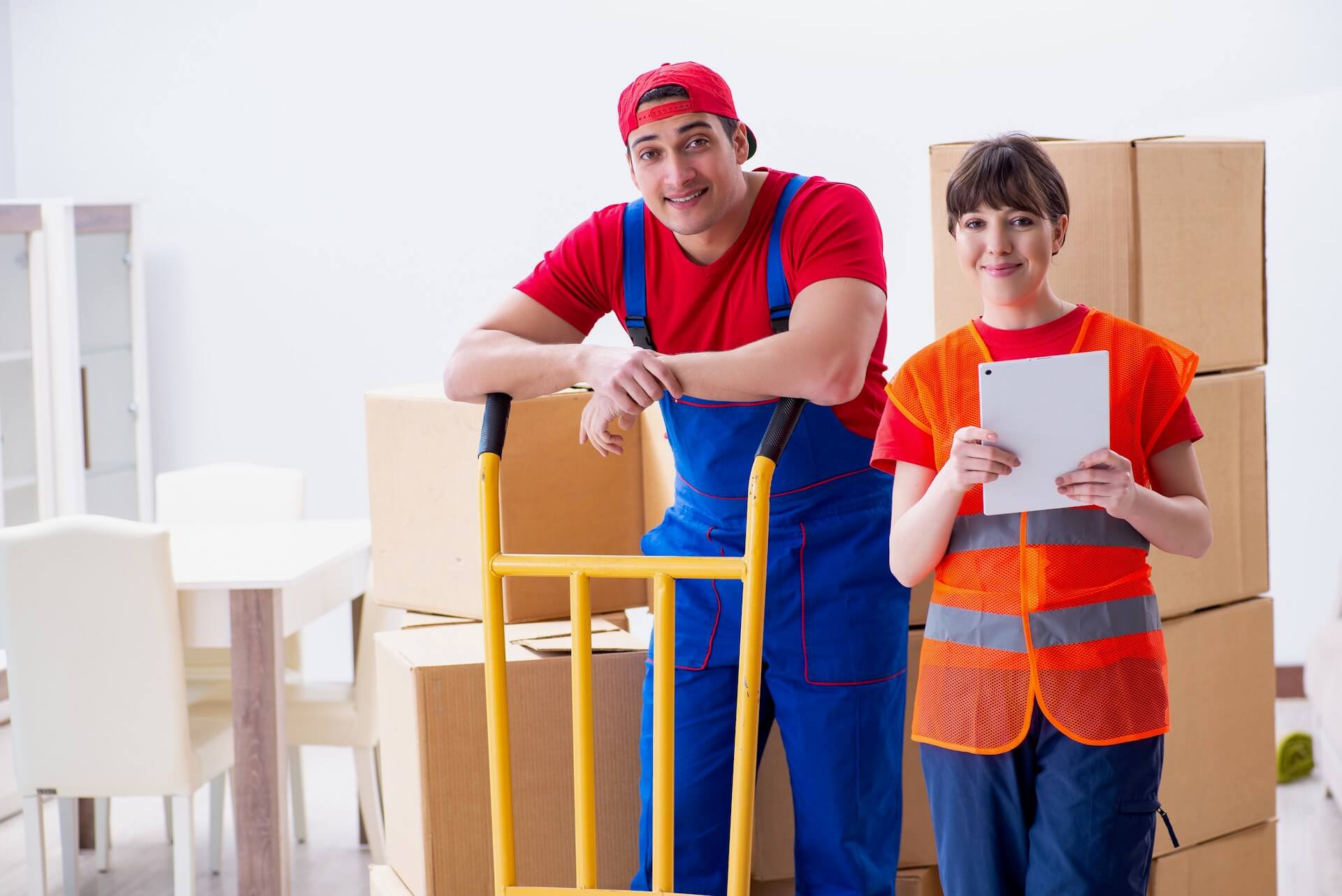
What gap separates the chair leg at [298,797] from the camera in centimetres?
322

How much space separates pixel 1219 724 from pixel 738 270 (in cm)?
106

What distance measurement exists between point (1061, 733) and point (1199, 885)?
0.87 m

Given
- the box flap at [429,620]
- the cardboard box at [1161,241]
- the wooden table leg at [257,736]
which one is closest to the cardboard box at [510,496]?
the box flap at [429,620]

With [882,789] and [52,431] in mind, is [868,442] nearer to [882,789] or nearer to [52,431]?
[882,789]

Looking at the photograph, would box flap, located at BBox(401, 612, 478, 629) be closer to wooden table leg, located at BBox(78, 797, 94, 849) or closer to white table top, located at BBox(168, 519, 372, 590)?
white table top, located at BBox(168, 519, 372, 590)

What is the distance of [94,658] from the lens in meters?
2.57

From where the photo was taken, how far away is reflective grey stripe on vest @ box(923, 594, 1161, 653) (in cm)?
138

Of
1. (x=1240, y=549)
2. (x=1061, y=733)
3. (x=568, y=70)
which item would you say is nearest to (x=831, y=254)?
(x=1061, y=733)

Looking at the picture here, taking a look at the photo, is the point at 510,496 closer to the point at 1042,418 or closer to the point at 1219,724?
the point at 1042,418

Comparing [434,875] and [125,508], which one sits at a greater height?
[125,508]

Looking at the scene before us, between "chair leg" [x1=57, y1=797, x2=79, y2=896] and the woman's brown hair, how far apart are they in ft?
7.82

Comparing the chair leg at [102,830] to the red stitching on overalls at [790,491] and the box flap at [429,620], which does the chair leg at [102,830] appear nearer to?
the box flap at [429,620]

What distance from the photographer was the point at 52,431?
3.94m

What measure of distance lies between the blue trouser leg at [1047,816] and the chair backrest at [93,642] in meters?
1.71
